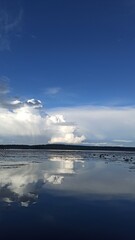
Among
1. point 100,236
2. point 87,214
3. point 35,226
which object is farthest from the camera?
point 87,214

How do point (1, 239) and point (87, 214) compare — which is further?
point (87, 214)

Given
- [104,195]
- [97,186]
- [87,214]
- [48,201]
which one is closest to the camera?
[87,214]

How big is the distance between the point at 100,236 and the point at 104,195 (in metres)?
9.44

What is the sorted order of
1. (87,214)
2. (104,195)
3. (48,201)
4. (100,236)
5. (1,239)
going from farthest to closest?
(104,195)
(48,201)
(87,214)
(100,236)
(1,239)

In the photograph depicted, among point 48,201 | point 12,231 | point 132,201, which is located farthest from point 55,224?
point 132,201

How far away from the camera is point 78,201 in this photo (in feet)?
62.4

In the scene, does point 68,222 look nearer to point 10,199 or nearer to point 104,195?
point 10,199

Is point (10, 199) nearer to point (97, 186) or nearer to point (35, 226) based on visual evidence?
point (35, 226)

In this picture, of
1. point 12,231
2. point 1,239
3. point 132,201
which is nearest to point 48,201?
point 132,201

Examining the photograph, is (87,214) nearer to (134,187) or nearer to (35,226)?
(35,226)

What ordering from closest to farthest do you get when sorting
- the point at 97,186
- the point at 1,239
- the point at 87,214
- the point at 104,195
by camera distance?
the point at 1,239 < the point at 87,214 < the point at 104,195 < the point at 97,186

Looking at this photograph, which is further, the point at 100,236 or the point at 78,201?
the point at 78,201

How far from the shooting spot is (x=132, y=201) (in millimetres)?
19672

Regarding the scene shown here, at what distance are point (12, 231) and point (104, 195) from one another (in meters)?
10.1
